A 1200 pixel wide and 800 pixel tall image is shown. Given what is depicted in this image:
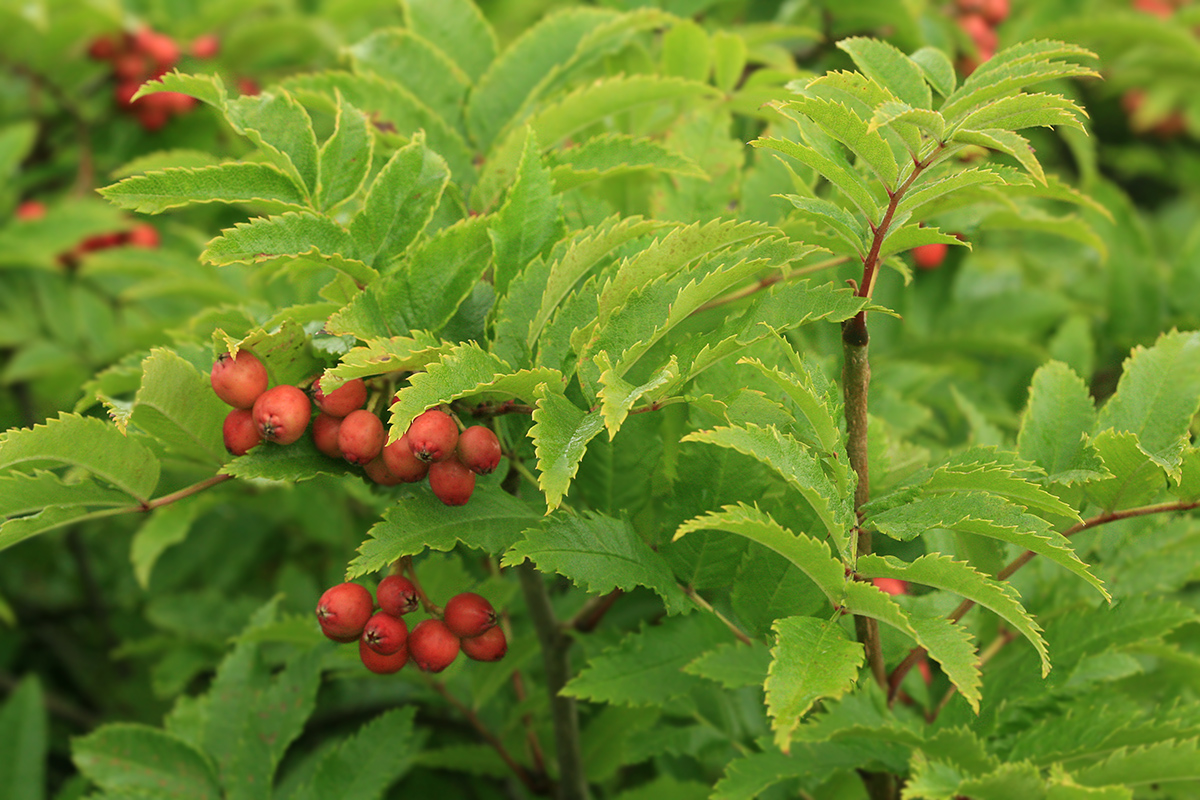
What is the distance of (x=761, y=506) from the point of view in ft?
3.85

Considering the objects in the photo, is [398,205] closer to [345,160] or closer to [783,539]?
[345,160]

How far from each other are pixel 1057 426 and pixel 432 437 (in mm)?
764

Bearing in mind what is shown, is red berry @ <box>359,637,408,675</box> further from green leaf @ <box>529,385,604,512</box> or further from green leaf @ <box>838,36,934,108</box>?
green leaf @ <box>838,36,934,108</box>

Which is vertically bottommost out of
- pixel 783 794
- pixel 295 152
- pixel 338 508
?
pixel 338 508

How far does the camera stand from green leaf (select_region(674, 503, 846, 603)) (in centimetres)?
90

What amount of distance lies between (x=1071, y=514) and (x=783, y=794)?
0.63m

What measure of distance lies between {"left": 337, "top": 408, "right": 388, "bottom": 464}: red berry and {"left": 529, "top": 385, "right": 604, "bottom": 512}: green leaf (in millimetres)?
181

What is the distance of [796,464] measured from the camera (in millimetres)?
965

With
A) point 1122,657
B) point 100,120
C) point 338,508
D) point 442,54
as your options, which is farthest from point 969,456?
point 100,120

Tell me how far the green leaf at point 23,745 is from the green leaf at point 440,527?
63.4 inches

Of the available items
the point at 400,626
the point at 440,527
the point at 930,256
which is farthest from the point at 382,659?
the point at 930,256

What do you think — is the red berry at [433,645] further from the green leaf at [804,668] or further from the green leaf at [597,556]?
the green leaf at [804,668]

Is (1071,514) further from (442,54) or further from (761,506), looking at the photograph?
(442,54)

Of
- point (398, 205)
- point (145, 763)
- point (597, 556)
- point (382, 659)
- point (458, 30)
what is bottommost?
point (145, 763)
